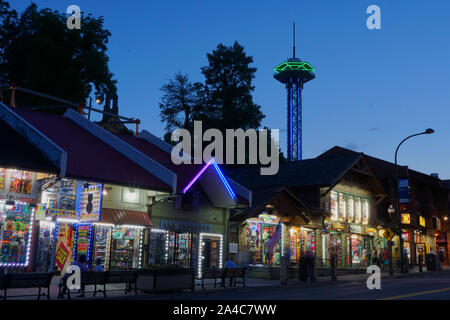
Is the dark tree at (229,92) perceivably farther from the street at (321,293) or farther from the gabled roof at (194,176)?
the street at (321,293)

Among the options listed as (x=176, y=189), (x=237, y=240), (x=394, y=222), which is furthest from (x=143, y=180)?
(x=394, y=222)

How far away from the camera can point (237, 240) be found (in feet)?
101

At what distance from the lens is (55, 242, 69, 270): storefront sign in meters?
22.7

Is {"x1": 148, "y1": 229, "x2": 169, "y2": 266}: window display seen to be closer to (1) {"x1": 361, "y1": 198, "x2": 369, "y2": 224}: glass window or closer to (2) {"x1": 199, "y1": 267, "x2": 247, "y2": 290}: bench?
(2) {"x1": 199, "y1": 267, "x2": 247, "y2": 290}: bench

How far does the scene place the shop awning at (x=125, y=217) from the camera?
917 inches

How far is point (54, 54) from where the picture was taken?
4188 cm

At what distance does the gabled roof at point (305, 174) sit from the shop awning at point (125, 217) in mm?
13623

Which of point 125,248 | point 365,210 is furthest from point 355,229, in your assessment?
point 125,248

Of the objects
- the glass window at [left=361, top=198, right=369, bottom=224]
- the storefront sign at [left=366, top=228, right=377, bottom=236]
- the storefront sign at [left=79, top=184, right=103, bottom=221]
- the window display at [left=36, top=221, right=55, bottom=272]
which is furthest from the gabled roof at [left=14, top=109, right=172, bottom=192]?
the storefront sign at [left=366, top=228, right=377, bottom=236]

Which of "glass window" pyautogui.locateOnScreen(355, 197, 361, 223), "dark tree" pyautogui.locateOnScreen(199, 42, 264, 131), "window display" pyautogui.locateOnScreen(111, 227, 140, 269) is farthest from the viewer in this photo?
"dark tree" pyautogui.locateOnScreen(199, 42, 264, 131)

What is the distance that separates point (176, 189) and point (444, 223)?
42.5 metres

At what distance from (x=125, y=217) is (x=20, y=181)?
514 cm

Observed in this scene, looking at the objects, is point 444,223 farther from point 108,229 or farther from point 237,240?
point 108,229

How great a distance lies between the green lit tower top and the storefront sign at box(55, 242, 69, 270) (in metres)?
65.8
